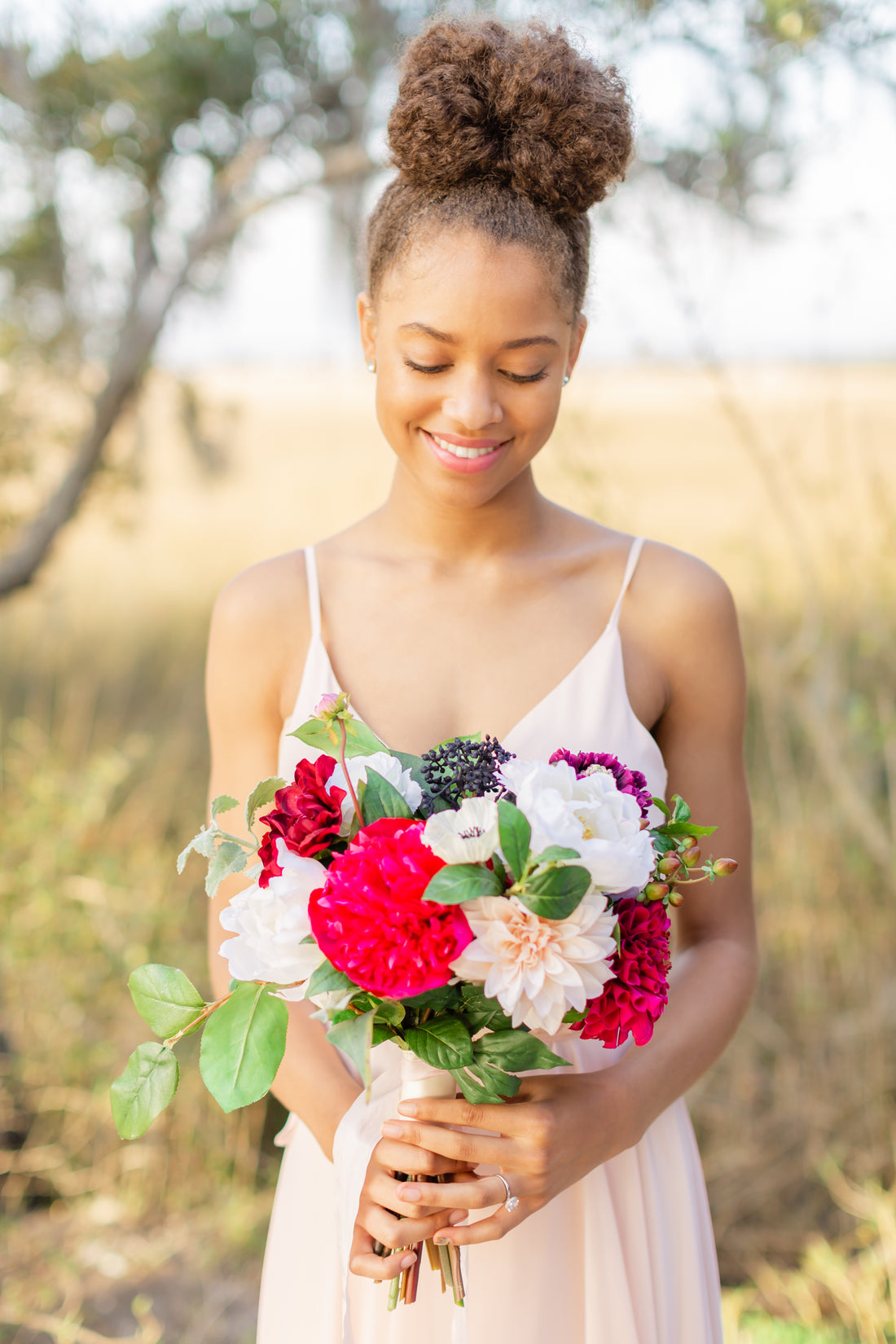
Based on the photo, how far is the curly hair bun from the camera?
1427 mm

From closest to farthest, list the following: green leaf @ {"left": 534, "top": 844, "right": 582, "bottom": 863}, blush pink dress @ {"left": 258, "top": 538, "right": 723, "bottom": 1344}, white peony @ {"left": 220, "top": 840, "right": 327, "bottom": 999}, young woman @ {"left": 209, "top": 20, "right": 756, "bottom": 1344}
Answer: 1. green leaf @ {"left": 534, "top": 844, "right": 582, "bottom": 863}
2. white peony @ {"left": 220, "top": 840, "right": 327, "bottom": 999}
3. young woman @ {"left": 209, "top": 20, "right": 756, "bottom": 1344}
4. blush pink dress @ {"left": 258, "top": 538, "right": 723, "bottom": 1344}

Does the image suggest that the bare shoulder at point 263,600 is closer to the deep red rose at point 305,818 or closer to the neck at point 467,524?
the neck at point 467,524

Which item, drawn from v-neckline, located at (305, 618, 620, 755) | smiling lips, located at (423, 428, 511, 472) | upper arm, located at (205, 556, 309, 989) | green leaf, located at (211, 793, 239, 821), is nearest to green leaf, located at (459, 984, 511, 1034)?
green leaf, located at (211, 793, 239, 821)

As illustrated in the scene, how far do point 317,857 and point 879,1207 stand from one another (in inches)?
104

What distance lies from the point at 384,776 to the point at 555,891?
253 mm

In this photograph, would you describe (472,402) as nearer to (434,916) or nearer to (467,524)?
(467,524)

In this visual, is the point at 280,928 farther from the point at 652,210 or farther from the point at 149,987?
the point at 652,210

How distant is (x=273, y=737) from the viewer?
1.72 meters

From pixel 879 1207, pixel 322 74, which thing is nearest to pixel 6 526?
pixel 322 74

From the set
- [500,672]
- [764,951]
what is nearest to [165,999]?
[500,672]

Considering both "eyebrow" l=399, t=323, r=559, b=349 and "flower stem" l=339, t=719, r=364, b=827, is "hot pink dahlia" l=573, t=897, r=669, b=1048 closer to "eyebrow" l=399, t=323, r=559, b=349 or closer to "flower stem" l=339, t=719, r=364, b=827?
"flower stem" l=339, t=719, r=364, b=827

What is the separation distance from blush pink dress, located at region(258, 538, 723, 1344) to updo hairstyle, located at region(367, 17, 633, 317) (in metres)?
0.54

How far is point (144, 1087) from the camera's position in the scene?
3.91 feet

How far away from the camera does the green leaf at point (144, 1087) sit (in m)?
1.18
